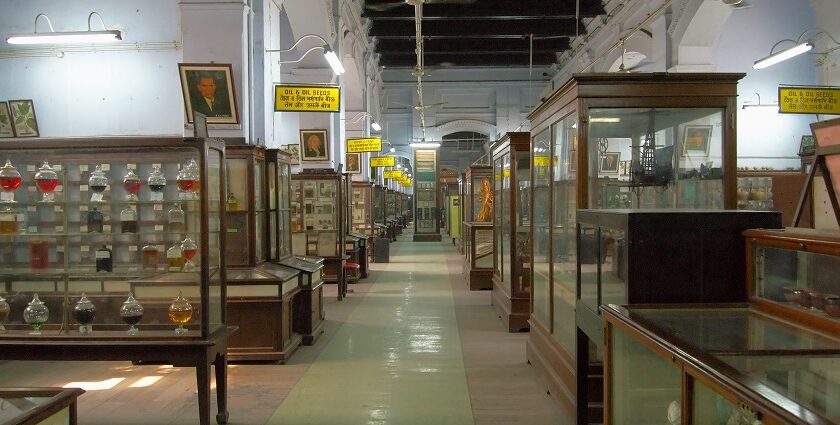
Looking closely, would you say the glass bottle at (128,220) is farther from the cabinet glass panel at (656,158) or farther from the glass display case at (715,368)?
the glass display case at (715,368)

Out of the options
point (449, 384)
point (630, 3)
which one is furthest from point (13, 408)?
point (630, 3)

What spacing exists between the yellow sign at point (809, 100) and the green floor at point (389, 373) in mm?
6469

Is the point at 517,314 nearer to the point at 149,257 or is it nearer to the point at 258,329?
the point at 258,329

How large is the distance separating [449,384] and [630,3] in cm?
1106

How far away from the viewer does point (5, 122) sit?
36.2ft

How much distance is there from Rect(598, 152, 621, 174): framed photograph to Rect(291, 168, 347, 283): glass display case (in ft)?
24.7

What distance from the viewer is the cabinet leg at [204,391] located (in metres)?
4.68

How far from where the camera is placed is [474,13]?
16422 millimetres

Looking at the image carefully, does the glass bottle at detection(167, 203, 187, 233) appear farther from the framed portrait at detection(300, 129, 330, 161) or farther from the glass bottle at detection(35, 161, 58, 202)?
the framed portrait at detection(300, 129, 330, 161)

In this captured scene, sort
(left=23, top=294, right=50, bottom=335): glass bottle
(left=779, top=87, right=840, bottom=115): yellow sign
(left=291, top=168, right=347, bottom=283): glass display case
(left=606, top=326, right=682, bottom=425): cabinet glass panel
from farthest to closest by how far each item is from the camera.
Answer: (left=291, top=168, right=347, bottom=283): glass display case → (left=779, top=87, right=840, bottom=115): yellow sign → (left=23, top=294, right=50, bottom=335): glass bottle → (left=606, top=326, right=682, bottom=425): cabinet glass panel

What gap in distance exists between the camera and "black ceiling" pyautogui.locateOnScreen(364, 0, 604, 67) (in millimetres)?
16375

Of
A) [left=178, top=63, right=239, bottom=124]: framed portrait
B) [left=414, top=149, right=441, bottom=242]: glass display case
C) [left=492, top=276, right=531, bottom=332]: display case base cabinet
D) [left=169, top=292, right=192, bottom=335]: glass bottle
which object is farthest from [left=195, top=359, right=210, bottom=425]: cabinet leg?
[left=414, top=149, right=441, bottom=242]: glass display case

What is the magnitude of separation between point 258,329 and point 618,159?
4127mm

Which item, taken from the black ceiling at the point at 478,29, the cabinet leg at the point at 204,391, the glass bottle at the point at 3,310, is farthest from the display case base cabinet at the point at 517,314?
the black ceiling at the point at 478,29
